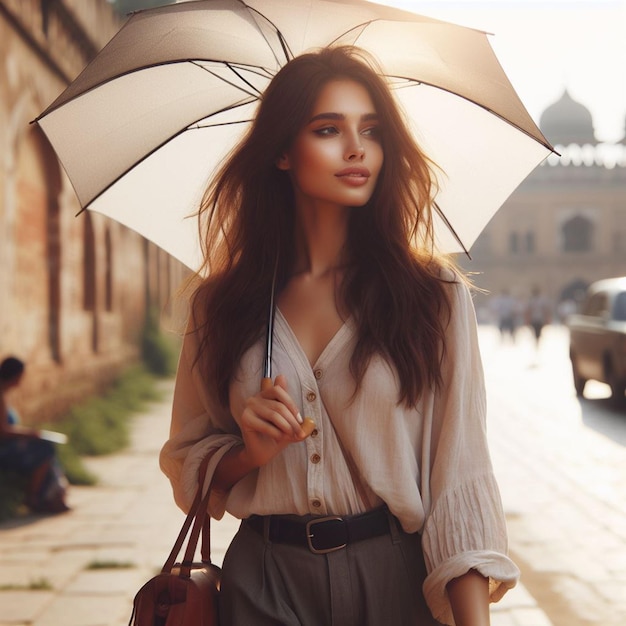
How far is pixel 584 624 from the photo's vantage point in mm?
4250

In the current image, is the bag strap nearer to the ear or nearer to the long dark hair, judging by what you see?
the long dark hair

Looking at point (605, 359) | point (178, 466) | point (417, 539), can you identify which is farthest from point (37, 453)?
point (605, 359)

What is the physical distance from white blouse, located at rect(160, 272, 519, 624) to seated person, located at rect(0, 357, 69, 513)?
4726mm

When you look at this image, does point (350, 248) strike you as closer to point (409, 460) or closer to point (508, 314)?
point (409, 460)

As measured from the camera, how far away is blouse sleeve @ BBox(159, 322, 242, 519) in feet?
6.81

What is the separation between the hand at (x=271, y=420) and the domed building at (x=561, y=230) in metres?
53.4

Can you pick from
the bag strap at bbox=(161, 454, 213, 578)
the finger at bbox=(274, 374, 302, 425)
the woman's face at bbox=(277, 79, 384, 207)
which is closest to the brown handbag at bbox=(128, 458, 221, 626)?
the bag strap at bbox=(161, 454, 213, 578)

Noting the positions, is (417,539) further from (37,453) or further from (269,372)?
→ (37,453)

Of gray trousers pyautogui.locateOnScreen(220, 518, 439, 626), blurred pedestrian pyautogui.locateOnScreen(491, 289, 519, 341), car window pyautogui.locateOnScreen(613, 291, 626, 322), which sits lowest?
blurred pedestrian pyautogui.locateOnScreen(491, 289, 519, 341)

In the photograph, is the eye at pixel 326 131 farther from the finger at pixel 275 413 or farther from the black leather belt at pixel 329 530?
the black leather belt at pixel 329 530

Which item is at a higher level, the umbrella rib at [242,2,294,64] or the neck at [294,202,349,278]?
the umbrella rib at [242,2,294,64]

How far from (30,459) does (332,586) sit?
490 cm

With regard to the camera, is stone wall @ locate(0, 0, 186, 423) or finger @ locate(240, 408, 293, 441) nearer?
finger @ locate(240, 408, 293, 441)

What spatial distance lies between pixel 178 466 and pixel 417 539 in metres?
0.55
